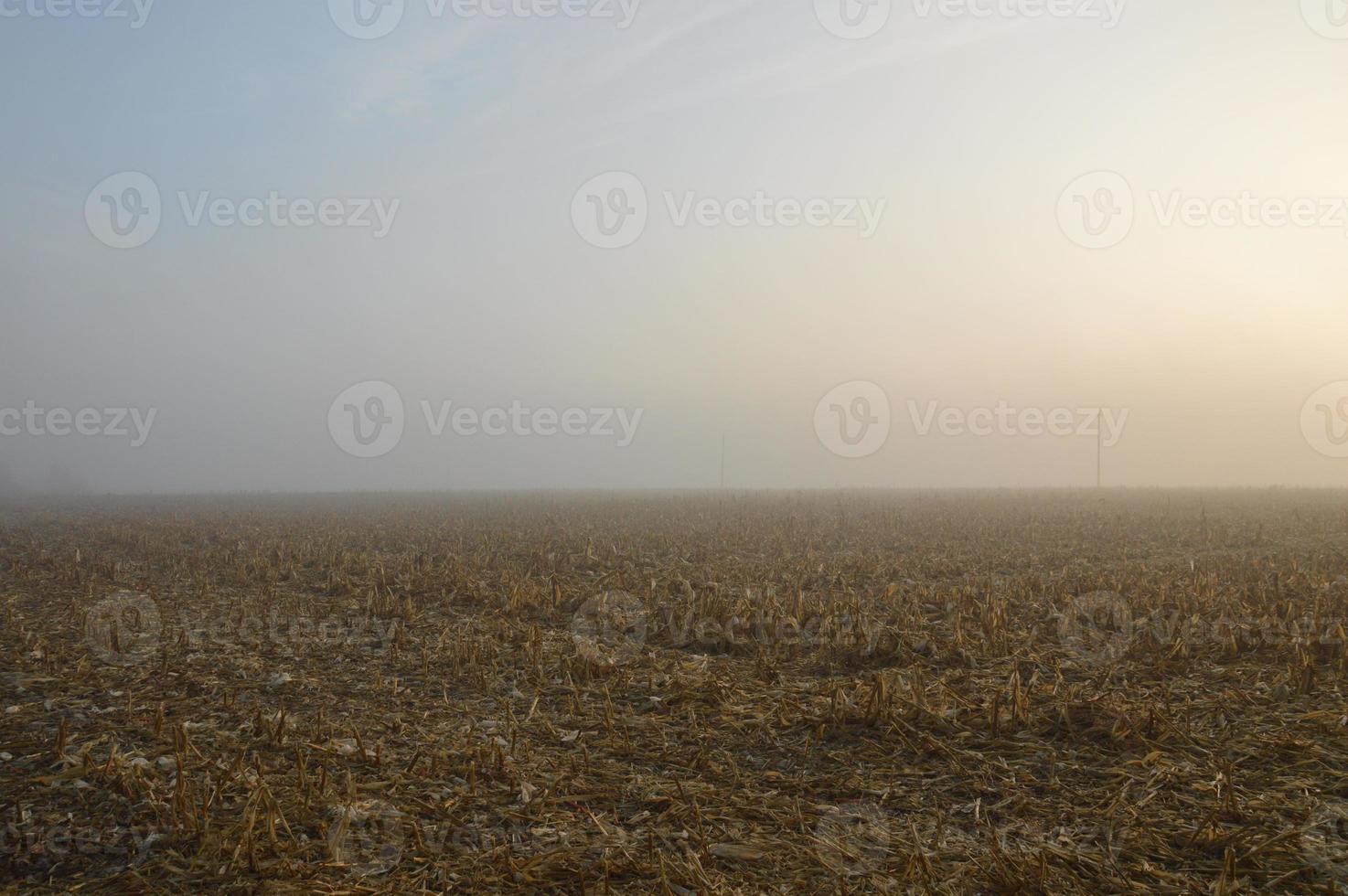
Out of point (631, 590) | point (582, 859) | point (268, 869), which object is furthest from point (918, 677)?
point (631, 590)

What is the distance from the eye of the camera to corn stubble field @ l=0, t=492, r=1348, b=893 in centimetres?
453

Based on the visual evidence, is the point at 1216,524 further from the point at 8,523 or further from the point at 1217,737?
the point at 8,523

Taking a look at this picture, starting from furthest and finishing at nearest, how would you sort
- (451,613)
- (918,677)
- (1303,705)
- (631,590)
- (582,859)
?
(631,590) < (451,613) < (918,677) < (1303,705) < (582,859)

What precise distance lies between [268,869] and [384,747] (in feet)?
7.10

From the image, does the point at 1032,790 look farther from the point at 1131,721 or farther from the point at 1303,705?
the point at 1303,705

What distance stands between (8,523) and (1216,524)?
47690mm

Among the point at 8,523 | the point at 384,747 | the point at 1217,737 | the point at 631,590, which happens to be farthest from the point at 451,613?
the point at 8,523

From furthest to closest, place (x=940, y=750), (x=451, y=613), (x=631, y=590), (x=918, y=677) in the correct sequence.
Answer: (x=631, y=590) → (x=451, y=613) → (x=918, y=677) → (x=940, y=750)

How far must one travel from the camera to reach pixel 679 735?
22.7 feet

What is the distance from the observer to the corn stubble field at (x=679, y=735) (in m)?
4.53

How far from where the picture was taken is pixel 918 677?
301 inches

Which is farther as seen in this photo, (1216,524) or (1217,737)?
(1216,524)

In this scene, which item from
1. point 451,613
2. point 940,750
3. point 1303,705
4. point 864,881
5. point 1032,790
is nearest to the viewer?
point 864,881

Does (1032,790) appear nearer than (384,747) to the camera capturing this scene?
Yes
